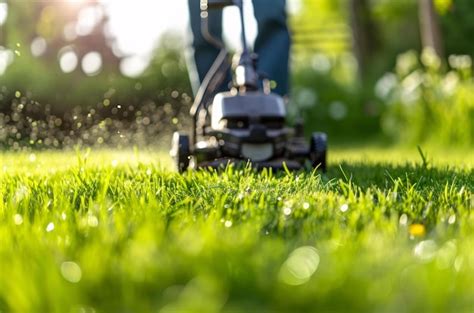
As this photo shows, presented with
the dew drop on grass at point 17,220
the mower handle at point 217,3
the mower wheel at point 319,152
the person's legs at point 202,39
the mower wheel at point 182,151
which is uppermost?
the mower handle at point 217,3

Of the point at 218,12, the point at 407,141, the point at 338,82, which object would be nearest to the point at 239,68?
the point at 218,12

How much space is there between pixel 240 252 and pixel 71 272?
11.6 inches

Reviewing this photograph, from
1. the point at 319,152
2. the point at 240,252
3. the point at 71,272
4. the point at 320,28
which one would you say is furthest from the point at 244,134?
the point at 320,28

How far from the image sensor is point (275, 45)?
→ 4617 millimetres

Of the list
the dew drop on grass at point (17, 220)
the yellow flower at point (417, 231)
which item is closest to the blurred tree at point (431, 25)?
the yellow flower at point (417, 231)

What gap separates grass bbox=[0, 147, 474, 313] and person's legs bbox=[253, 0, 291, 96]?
206cm

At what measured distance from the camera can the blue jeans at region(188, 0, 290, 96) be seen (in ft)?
14.6

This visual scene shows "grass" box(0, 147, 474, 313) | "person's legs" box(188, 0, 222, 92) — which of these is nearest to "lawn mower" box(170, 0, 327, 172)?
"person's legs" box(188, 0, 222, 92)

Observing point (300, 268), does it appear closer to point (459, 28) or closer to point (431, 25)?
point (431, 25)

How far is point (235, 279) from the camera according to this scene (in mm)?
1312

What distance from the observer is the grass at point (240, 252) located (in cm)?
121

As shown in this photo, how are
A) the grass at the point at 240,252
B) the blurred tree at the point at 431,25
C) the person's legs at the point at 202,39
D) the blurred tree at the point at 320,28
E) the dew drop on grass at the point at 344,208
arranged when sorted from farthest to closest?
the blurred tree at the point at 320,28 < the blurred tree at the point at 431,25 < the person's legs at the point at 202,39 < the dew drop on grass at the point at 344,208 < the grass at the point at 240,252

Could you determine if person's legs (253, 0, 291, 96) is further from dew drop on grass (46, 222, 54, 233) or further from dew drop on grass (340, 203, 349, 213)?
dew drop on grass (46, 222, 54, 233)

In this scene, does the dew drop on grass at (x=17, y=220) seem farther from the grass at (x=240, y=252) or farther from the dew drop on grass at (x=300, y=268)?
the dew drop on grass at (x=300, y=268)
